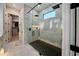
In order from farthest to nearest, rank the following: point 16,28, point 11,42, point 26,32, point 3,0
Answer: point 26,32
point 11,42
point 16,28
point 3,0

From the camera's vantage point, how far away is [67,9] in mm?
1038

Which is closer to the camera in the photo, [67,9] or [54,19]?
[67,9]

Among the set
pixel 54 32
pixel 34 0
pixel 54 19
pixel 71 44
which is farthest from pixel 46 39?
pixel 34 0

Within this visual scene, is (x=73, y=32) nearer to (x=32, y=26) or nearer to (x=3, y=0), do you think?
(x=3, y=0)

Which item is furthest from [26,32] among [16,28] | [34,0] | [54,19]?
[34,0]

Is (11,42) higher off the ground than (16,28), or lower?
lower

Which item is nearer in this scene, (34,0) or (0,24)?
(34,0)

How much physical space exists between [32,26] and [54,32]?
2.60 feet

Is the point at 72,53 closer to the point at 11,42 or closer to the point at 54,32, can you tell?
the point at 54,32

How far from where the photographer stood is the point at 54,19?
1659 mm

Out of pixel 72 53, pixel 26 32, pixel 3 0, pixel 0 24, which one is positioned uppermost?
pixel 3 0

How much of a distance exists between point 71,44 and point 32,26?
141 cm

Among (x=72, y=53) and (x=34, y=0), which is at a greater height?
(x=34, y=0)

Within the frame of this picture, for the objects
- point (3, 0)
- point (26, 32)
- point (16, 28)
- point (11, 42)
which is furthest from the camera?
point (26, 32)
